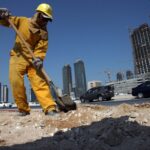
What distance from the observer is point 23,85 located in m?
6.58

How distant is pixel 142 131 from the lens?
4230 mm

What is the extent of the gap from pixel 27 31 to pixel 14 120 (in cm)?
190

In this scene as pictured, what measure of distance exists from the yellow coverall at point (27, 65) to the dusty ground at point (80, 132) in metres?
0.53

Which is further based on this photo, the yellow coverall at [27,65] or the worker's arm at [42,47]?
Answer: the worker's arm at [42,47]

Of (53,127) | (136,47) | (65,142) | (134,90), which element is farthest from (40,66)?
(136,47)

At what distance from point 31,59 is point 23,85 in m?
0.57

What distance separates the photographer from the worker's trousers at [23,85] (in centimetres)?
636

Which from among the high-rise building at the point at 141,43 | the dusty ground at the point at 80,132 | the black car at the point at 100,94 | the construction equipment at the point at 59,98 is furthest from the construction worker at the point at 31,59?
the high-rise building at the point at 141,43

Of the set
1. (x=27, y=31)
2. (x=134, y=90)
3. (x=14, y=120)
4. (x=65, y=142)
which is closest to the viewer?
(x=65, y=142)

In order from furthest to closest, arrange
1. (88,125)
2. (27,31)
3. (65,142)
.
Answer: (27,31), (88,125), (65,142)

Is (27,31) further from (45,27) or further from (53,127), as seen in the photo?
(53,127)

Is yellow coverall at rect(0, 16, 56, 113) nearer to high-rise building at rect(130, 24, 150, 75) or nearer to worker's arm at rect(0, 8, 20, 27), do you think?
worker's arm at rect(0, 8, 20, 27)

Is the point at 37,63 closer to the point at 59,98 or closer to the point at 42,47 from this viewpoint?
the point at 42,47

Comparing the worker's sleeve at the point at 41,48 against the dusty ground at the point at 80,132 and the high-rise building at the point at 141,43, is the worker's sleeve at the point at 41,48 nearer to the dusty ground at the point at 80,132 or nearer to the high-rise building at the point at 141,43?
the dusty ground at the point at 80,132
